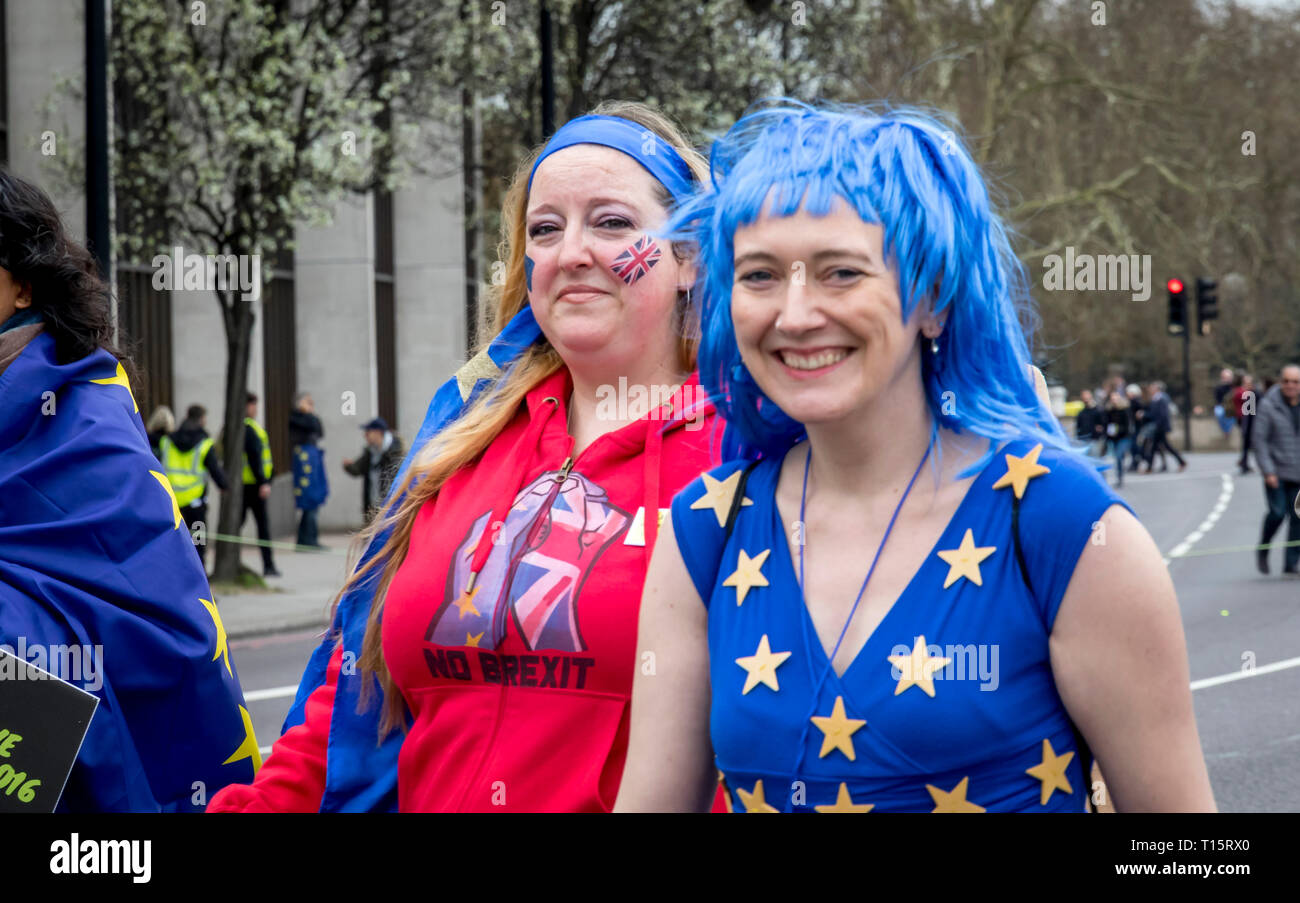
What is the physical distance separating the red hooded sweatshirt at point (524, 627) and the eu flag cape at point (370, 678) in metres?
0.05

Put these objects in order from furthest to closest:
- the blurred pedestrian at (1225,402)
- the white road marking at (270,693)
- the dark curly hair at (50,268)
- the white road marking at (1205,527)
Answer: the blurred pedestrian at (1225,402) → the white road marking at (1205,527) → the white road marking at (270,693) → the dark curly hair at (50,268)

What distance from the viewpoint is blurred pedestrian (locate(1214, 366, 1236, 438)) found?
122 feet

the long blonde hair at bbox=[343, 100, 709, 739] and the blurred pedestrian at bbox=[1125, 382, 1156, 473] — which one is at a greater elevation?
the long blonde hair at bbox=[343, 100, 709, 739]

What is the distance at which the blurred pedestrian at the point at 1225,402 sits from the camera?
37188 millimetres

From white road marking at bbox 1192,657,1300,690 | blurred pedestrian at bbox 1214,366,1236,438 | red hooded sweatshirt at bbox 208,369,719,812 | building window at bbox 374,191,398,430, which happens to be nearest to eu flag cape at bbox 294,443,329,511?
building window at bbox 374,191,398,430

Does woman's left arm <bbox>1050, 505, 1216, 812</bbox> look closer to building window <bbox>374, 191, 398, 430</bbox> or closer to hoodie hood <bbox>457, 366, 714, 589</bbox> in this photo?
hoodie hood <bbox>457, 366, 714, 589</bbox>

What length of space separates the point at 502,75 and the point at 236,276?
4.80 metres

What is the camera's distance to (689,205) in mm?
1920

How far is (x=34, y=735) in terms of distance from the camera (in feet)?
7.93

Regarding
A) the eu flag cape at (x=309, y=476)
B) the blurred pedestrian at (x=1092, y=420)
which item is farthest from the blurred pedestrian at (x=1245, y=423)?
the eu flag cape at (x=309, y=476)

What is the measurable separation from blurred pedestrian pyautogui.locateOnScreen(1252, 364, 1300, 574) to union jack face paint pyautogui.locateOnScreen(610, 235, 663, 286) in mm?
13066

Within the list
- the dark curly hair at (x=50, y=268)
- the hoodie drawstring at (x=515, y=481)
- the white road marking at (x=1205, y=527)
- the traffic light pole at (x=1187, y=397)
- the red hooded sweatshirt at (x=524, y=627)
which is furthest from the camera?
the traffic light pole at (x=1187, y=397)

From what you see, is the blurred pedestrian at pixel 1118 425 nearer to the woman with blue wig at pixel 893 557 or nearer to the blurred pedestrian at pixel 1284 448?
the blurred pedestrian at pixel 1284 448
